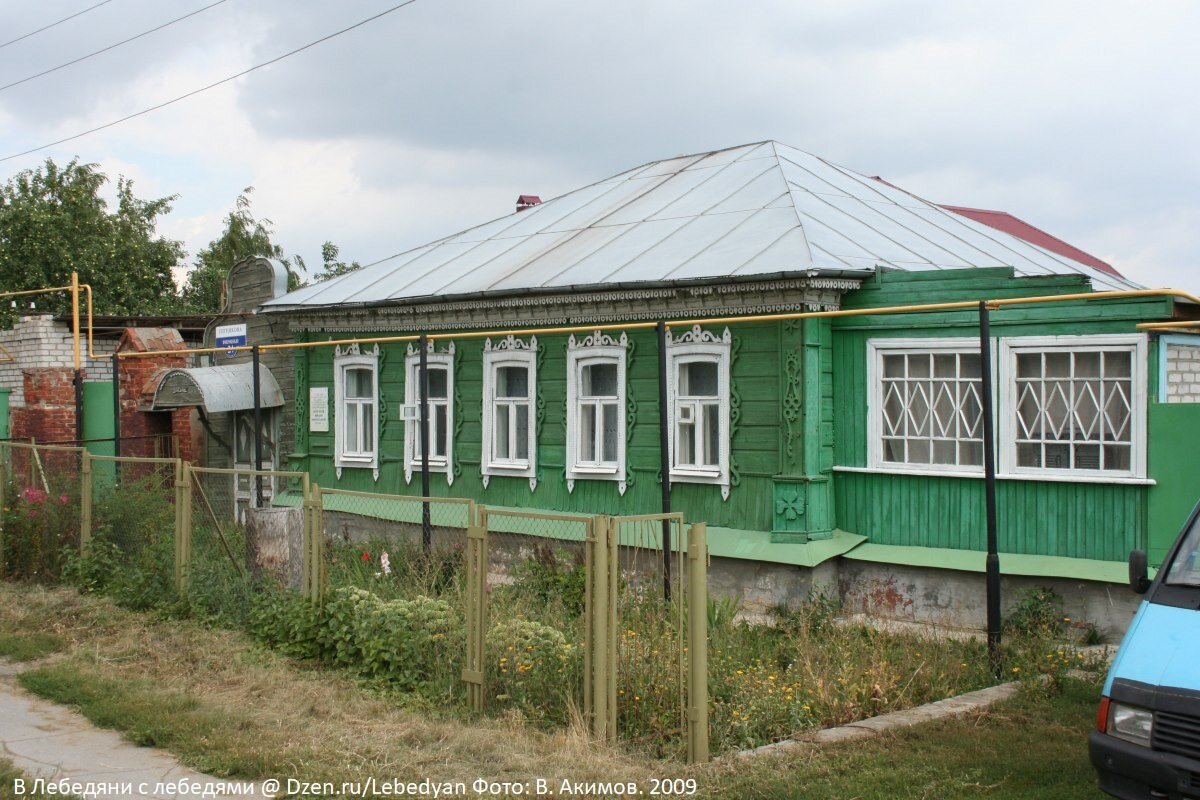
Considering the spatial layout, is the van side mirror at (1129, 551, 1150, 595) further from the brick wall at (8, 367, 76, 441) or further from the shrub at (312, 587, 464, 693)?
the brick wall at (8, 367, 76, 441)

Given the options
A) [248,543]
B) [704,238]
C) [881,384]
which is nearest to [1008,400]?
[881,384]

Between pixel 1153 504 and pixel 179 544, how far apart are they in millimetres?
8048

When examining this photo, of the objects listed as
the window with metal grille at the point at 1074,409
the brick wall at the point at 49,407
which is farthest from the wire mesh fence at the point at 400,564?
the brick wall at the point at 49,407

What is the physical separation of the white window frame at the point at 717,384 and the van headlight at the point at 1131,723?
6.80m

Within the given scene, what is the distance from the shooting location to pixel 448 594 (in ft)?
26.6

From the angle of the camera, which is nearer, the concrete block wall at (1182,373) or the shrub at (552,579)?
the shrub at (552,579)

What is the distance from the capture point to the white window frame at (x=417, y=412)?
48.2 ft

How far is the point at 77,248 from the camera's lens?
3575 centimetres

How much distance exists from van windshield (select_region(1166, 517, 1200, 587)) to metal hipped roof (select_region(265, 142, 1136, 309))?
549cm

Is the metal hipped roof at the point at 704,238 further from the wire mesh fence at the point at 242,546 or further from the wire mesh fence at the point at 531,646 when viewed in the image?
the wire mesh fence at the point at 242,546

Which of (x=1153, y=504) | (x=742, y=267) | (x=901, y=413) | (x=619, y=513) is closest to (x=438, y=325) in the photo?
(x=619, y=513)

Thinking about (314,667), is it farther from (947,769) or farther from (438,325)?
(438,325)

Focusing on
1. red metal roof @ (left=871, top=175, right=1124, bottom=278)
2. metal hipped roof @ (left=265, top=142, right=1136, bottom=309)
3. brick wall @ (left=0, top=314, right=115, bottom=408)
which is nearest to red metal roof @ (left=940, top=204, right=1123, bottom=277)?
red metal roof @ (left=871, top=175, right=1124, bottom=278)

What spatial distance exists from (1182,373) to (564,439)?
249 inches
